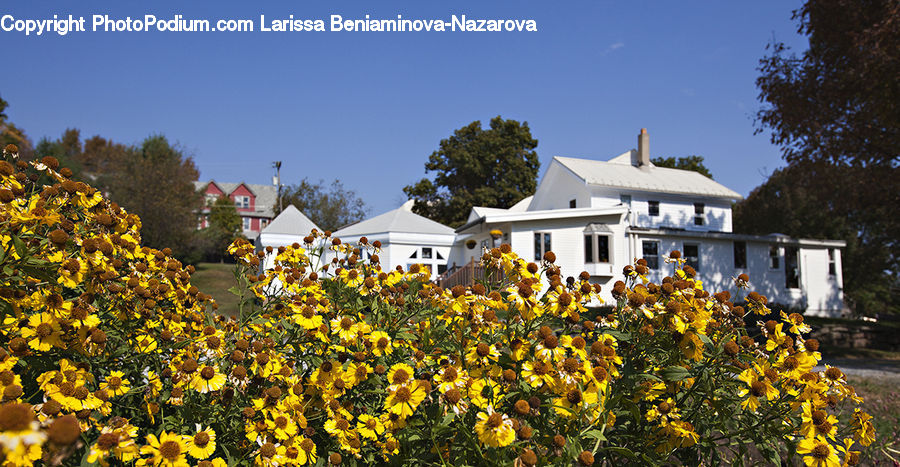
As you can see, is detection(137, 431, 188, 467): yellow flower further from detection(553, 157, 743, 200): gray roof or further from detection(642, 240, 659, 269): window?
detection(553, 157, 743, 200): gray roof

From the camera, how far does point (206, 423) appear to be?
187 centimetres

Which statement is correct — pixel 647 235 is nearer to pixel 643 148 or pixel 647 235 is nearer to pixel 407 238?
pixel 643 148

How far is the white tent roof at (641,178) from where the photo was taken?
21609 millimetres

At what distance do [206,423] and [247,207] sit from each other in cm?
4925

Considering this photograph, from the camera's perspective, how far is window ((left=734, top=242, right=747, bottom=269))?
2038cm

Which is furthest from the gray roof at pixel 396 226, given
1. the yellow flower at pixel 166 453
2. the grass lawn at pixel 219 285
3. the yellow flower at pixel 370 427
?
the yellow flower at pixel 166 453

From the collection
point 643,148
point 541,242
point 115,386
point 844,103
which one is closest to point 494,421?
point 115,386

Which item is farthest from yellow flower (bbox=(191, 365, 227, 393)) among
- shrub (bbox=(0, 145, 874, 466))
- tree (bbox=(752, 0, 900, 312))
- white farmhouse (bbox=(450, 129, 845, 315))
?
white farmhouse (bbox=(450, 129, 845, 315))

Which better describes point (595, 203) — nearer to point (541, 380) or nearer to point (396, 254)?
point (396, 254)

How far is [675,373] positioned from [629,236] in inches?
716

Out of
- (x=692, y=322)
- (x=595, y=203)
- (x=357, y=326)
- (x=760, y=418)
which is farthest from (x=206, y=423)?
(x=595, y=203)

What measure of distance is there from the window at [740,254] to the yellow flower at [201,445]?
72.8 ft

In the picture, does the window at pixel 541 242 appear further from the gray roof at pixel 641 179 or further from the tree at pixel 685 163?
the tree at pixel 685 163

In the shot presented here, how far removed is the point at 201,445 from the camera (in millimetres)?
1625
